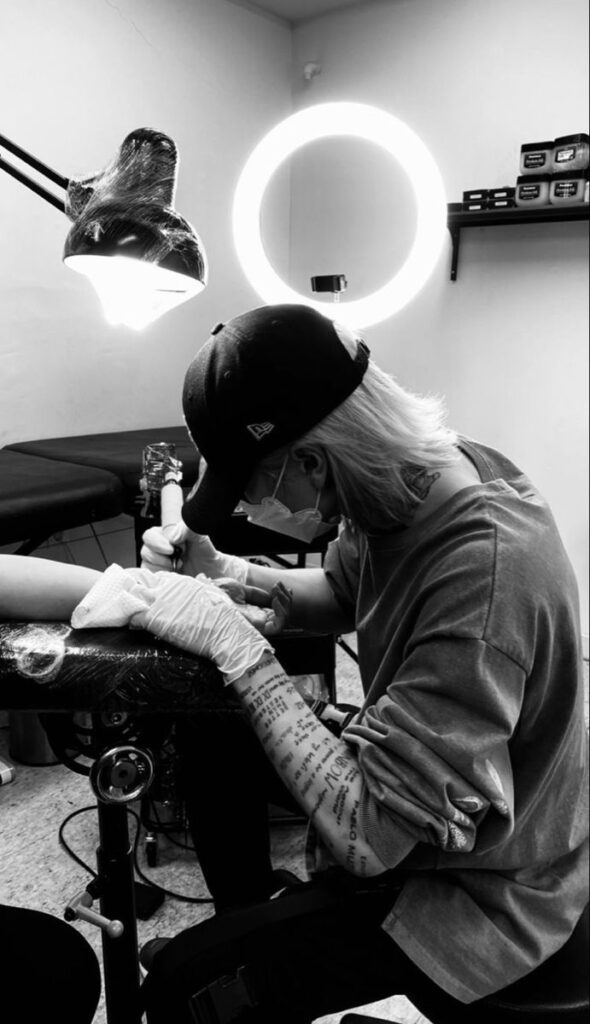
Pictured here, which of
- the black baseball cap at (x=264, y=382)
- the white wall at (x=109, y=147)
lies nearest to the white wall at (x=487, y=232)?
the white wall at (x=109, y=147)

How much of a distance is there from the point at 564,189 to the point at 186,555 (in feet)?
5.95

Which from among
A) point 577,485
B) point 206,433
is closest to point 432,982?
point 206,433

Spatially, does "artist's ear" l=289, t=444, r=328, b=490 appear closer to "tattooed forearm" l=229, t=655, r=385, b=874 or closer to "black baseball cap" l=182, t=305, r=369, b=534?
"black baseball cap" l=182, t=305, r=369, b=534

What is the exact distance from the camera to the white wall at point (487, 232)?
2.46 metres

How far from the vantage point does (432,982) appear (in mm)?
785

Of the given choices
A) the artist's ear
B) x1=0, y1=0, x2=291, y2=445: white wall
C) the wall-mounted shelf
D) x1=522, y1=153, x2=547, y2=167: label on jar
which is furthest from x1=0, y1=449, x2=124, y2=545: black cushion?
x1=522, y1=153, x2=547, y2=167: label on jar

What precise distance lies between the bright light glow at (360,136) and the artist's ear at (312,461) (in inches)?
28.4

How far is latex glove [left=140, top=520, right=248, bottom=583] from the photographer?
1.27 m

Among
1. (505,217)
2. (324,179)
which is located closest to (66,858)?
(505,217)

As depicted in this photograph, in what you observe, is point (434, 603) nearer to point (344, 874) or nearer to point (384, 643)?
point (384, 643)

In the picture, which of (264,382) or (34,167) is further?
(34,167)

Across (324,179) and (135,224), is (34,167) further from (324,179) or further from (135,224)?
(324,179)

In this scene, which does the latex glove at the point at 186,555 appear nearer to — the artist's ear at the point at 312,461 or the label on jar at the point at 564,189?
the artist's ear at the point at 312,461

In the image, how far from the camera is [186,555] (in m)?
1.31
